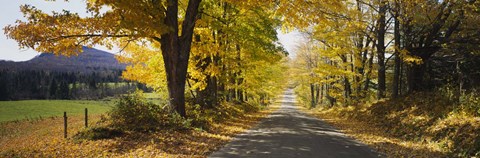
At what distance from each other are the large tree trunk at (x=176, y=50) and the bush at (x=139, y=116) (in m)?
0.86

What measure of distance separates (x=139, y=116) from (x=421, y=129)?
9636 millimetres

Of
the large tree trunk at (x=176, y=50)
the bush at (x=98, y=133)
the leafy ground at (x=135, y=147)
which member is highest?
the large tree trunk at (x=176, y=50)

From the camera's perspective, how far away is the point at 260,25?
19016 millimetres

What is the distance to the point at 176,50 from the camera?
510 inches

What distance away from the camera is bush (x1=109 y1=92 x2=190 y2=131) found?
11.5m

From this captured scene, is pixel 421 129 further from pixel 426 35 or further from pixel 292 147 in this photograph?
pixel 426 35

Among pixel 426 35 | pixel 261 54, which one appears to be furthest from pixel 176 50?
pixel 426 35

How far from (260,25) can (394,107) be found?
26.4 feet

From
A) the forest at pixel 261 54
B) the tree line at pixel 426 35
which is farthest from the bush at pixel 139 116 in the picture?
the tree line at pixel 426 35

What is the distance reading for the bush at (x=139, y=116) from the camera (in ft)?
37.6

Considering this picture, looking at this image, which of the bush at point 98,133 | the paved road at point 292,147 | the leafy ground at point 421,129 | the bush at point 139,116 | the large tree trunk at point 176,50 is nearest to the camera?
the paved road at point 292,147

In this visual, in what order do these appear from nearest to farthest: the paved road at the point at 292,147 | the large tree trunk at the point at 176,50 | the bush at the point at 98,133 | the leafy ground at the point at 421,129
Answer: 1. the paved road at the point at 292,147
2. the leafy ground at the point at 421,129
3. the bush at the point at 98,133
4. the large tree trunk at the point at 176,50

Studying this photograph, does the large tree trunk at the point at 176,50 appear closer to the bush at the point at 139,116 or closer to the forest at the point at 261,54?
the forest at the point at 261,54

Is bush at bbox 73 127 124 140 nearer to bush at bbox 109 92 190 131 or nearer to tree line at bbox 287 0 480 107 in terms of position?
bush at bbox 109 92 190 131
